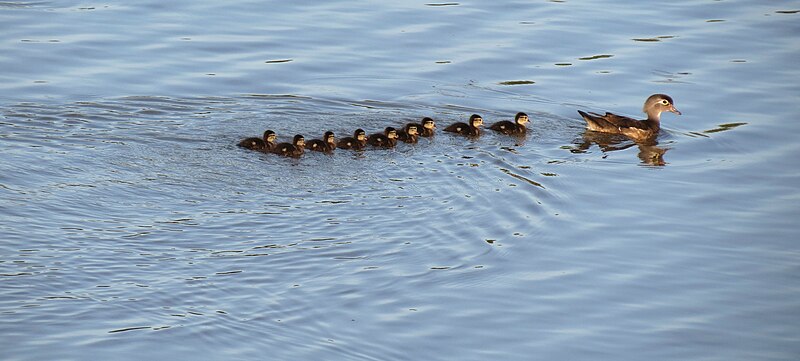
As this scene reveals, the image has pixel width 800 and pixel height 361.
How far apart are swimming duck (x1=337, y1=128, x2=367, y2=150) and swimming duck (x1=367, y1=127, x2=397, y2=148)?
0.08 metres

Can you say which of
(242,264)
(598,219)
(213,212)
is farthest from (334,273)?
(598,219)

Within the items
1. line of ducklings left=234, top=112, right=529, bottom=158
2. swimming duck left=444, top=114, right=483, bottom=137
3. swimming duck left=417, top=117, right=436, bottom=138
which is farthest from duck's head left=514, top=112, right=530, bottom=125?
swimming duck left=417, top=117, right=436, bottom=138

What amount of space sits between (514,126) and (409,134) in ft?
3.63

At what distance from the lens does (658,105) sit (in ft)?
42.6

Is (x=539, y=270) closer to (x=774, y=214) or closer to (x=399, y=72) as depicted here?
(x=774, y=214)

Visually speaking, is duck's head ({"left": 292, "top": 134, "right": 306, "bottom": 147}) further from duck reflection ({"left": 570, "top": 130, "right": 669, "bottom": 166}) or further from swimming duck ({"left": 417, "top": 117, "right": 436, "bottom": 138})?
duck reflection ({"left": 570, "top": 130, "right": 669, "bottom": 166})

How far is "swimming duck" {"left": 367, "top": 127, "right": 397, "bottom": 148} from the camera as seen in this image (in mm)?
11867

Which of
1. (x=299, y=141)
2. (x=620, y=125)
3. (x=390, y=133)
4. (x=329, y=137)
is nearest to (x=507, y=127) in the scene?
(x=620, y=125)

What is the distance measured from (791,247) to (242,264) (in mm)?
4105

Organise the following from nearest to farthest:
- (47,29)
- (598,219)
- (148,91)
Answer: (598,219) → (148,91) → (47,29)

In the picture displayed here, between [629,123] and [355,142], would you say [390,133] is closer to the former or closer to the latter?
[355,142]

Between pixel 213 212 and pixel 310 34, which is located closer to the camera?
pixel 213 212

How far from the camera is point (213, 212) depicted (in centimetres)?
992

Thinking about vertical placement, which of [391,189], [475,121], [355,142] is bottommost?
[391,189]
